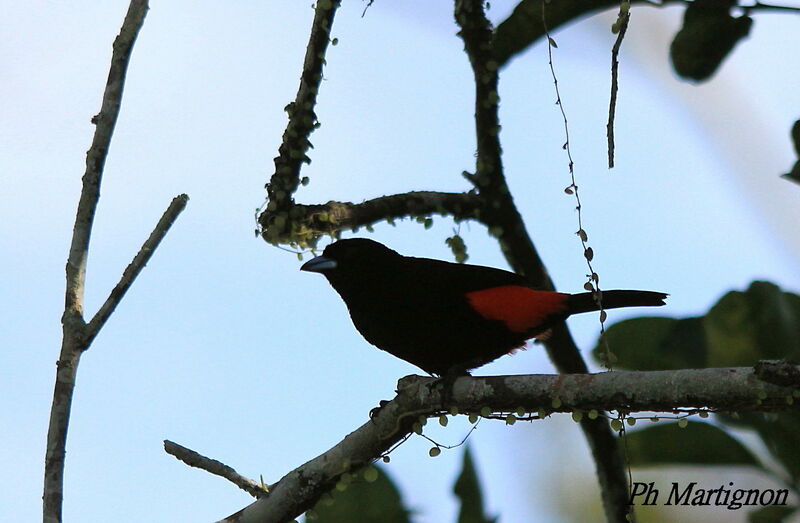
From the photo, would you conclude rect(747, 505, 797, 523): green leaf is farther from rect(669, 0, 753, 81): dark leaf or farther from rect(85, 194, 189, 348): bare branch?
rect(85, 194, 189, 348): bare branch

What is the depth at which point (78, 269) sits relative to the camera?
265 cm

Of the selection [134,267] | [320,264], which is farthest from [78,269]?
[320,264]

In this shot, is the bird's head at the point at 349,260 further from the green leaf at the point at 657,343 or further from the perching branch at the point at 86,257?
the perching branch at the point at 86,257

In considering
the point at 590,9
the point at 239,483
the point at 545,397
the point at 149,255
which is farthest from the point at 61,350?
the point at 590,9

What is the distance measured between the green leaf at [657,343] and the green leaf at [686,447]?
0.21 metres

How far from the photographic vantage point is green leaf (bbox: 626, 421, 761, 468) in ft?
9.96

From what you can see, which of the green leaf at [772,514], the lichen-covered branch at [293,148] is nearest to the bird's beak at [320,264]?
the lichen-covered branch at [293,148]

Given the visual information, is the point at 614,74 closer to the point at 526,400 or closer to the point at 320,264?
the point at 526,400

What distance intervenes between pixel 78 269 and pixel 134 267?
5.9 inches

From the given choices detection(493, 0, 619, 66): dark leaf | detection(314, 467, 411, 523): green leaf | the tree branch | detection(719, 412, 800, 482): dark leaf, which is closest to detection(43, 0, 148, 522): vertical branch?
detection(314, 467, 411, 523): green leaf

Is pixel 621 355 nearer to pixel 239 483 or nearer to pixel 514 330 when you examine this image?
pixel 514 330

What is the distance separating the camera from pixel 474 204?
4.08m

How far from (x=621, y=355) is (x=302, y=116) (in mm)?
1520

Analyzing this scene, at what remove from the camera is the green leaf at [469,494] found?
2473mm
